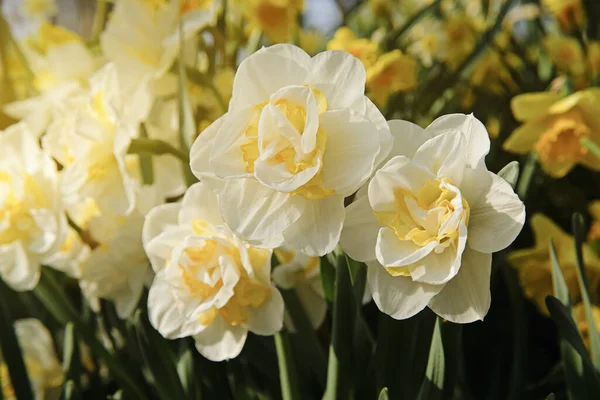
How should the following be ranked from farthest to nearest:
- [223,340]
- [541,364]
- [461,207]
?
[541,364] → [223,340] → [461,207]

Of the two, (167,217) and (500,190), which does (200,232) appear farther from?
(500,190)

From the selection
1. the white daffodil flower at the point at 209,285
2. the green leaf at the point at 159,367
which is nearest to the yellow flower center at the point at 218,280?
the white daffodil flower at the point at 209,285

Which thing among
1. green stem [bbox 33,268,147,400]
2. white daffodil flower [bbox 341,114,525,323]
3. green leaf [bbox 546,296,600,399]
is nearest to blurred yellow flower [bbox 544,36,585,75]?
green leaf [bbox 546,296,600,399]

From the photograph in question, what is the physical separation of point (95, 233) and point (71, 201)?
0.05 meters

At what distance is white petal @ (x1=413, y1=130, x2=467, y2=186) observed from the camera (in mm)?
338

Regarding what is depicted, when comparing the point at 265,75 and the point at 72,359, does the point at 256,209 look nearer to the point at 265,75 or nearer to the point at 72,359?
the point at 265,75

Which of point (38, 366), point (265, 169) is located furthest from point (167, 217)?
point (38, 366)

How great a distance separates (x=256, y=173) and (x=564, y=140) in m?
0.52

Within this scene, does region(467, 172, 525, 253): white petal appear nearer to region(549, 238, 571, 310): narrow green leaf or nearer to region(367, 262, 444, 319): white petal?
region(367, 262, 444, 319): white petal

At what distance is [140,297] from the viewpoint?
0.60m

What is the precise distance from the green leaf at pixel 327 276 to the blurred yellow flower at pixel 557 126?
0.36 meters

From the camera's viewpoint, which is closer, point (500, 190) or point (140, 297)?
point (500, 190)

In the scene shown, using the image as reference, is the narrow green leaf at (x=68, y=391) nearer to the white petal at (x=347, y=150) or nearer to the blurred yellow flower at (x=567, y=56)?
the white petal at (x=347, y=150)

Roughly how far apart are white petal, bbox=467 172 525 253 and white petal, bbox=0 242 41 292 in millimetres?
421
